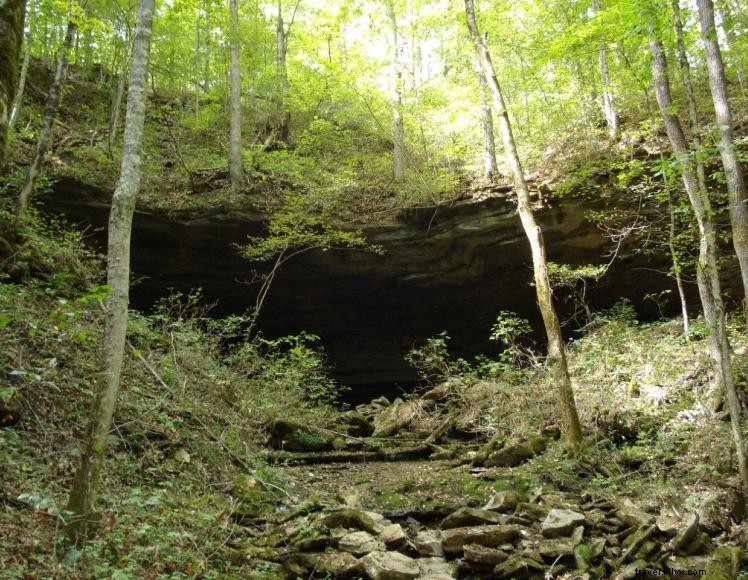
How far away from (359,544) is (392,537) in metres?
0.45

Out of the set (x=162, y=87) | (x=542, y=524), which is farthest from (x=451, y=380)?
(x=162, y=87)

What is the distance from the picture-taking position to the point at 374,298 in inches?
630

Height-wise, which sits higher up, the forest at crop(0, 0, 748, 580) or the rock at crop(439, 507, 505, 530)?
the forest at crop(0, 0, 748, 580)

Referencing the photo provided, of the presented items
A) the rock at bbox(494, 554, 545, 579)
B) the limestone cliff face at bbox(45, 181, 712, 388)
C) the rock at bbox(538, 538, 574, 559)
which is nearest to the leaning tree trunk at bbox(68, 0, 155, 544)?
the rock at bbox(494, 554, 545, 579)

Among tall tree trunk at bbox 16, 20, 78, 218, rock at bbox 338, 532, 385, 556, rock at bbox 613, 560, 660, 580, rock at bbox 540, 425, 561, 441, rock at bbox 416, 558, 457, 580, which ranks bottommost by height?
rock at bbox 613, 560, 660, 580

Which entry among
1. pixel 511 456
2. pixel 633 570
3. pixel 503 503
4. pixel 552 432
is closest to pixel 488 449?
pixel 511 456

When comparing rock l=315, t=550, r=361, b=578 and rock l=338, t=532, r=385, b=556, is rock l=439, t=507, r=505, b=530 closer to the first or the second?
rock l=338, t=532, r=385, b=556

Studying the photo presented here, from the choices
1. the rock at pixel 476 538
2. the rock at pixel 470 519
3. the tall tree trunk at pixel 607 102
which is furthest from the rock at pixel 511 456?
the tall tree trunk at pixel 607 102

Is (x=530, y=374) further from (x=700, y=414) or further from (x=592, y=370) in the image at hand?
(x=700, y=414)

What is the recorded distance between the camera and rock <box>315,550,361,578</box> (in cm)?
433

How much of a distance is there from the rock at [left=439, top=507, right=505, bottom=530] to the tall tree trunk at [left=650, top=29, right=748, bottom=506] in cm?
272

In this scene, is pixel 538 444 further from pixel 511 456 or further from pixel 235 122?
pixel 235 122

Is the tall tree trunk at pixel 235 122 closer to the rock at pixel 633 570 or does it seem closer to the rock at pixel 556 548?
the rock at pixel 556 548

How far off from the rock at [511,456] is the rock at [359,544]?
4.01 m
